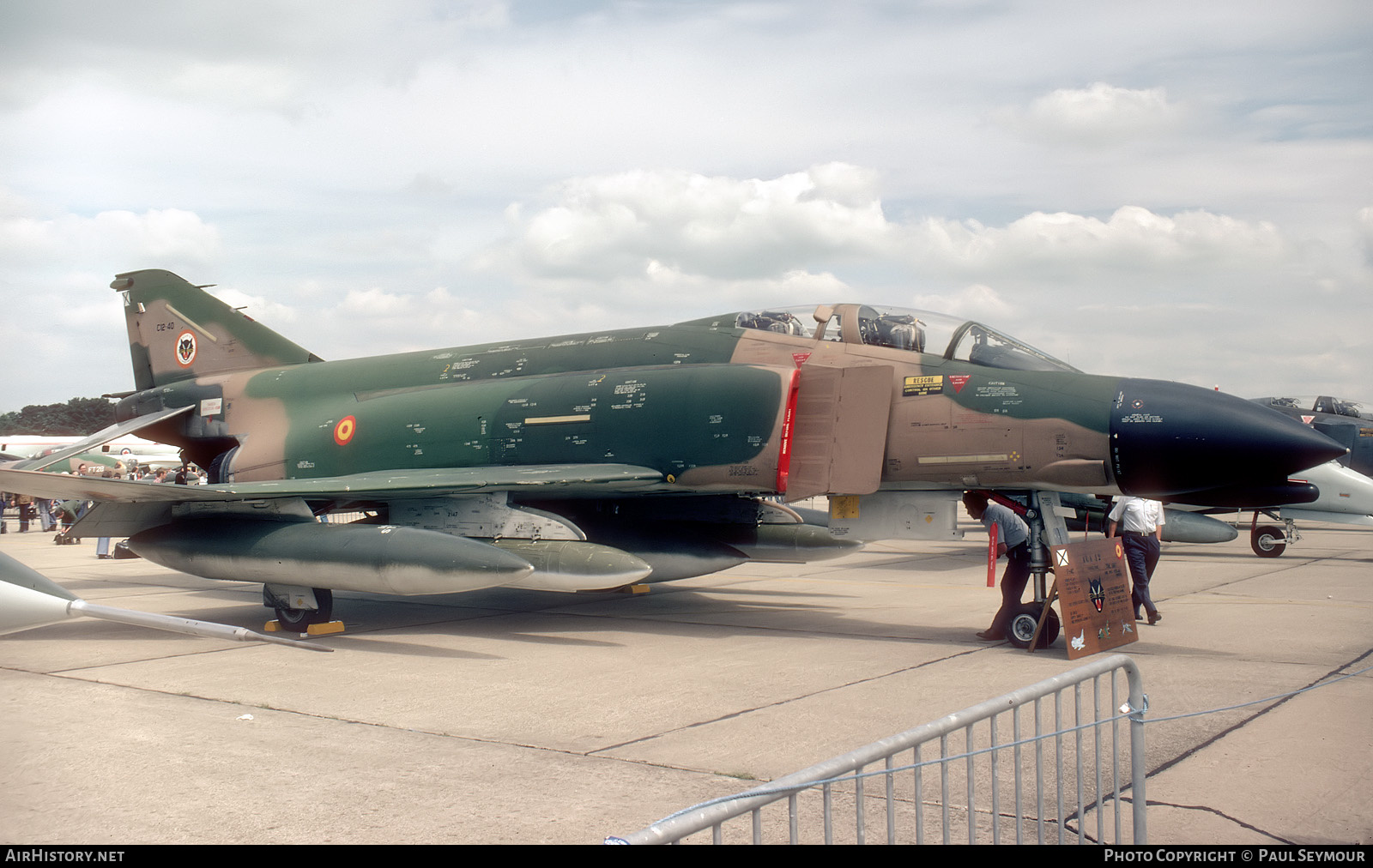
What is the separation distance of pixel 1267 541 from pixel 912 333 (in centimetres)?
1191

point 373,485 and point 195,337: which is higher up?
point 195,337

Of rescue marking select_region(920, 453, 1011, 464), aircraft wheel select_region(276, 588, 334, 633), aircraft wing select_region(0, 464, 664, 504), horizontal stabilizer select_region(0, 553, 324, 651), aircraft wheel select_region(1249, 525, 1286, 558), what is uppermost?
rescue marking select_region(920, 453, 1011, 464)

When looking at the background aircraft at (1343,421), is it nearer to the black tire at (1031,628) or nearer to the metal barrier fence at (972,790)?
the black tire at (1031,628)

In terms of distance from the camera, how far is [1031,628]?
8.73 metres

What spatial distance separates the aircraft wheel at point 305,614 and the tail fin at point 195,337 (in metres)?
5.50

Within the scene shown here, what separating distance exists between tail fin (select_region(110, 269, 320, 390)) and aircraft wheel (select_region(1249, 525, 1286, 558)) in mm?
16084

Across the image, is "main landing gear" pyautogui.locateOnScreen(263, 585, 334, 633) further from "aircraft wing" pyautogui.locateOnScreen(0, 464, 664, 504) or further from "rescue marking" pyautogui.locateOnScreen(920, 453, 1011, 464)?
"rescue marking" pyautogui.locateOnScreen(920, 453, 1011, 464)

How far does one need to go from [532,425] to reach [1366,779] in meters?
7.88

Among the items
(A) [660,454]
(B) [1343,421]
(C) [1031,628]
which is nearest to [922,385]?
(C) [1031,628]

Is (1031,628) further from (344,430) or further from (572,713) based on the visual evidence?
(344,430)

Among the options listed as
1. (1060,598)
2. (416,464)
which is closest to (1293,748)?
(1060,598)

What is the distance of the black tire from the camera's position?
864cm

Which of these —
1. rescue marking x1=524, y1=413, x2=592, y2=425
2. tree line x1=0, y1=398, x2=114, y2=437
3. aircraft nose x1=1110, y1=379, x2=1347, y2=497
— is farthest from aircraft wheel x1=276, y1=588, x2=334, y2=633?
tree line x1=0, y1=398, x2=114, y2=437

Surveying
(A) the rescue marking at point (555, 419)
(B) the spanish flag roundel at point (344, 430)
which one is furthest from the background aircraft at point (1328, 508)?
(B) the spanish flag roundel at point (344, 430)
